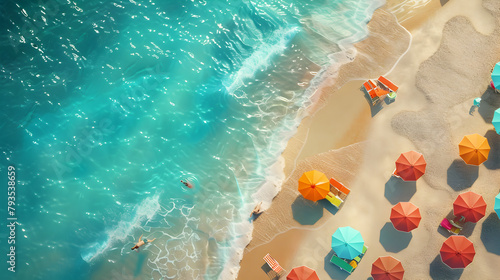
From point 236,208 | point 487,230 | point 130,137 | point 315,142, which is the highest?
point 130,137

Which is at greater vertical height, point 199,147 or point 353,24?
point 353,24

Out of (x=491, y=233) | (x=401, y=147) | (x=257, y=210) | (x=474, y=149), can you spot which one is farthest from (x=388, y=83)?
(x=257, y=210)

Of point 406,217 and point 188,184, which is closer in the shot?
point 406,217

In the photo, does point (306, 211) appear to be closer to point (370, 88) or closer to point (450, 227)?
point (450, 227)

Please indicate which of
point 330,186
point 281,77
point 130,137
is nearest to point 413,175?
point 330,186

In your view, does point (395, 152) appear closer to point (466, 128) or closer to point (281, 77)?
point (466, 128)

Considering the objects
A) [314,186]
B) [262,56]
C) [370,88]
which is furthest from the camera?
[262,56]

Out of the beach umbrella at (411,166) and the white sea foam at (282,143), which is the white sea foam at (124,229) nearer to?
the white sea foam at (282,143)
